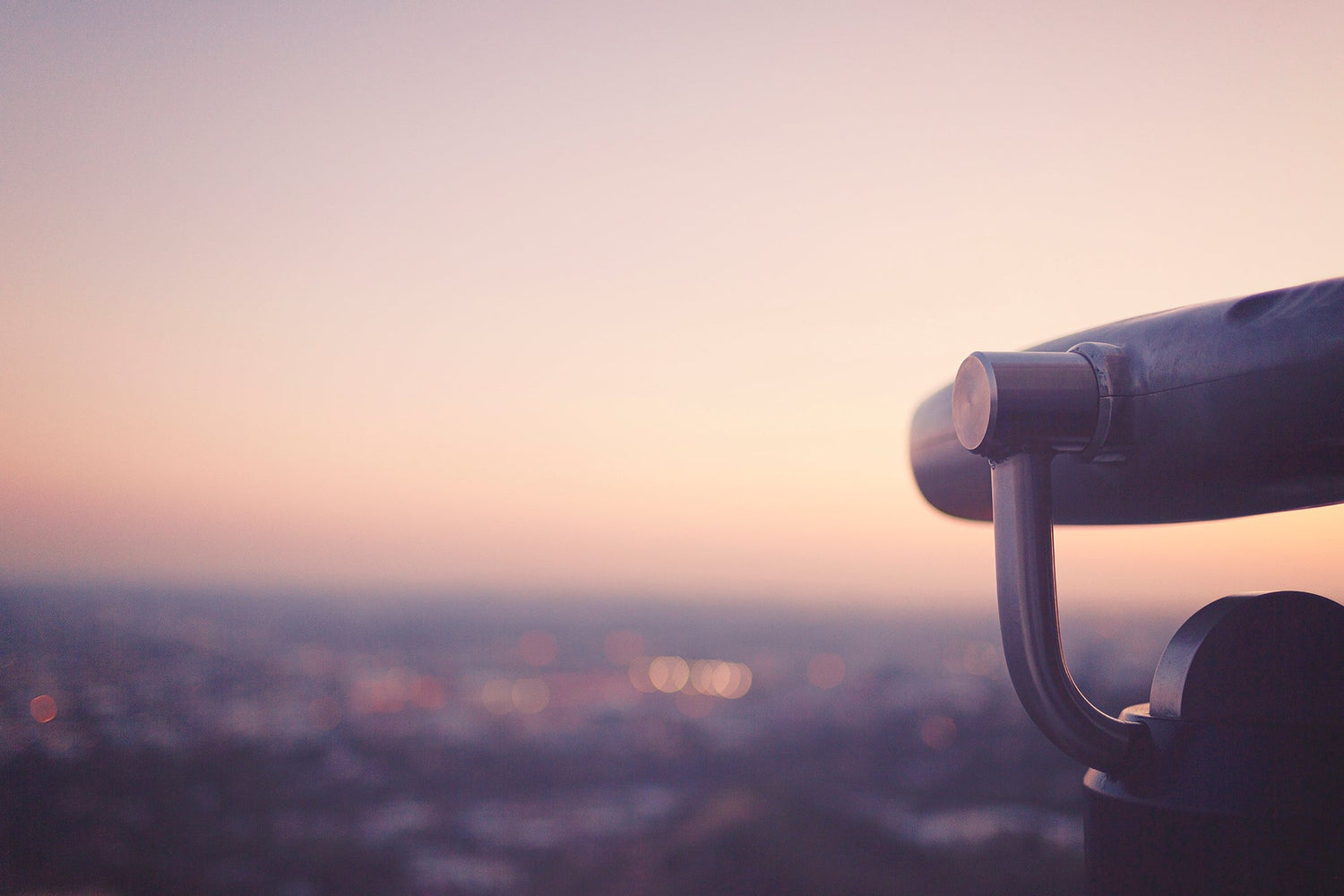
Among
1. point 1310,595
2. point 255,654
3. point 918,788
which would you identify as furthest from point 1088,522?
point 255,654

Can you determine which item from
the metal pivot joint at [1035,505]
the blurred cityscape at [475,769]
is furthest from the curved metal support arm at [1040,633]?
the blurred cityscape at [475,769]

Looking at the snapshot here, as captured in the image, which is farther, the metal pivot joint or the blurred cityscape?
the blurred cityscape

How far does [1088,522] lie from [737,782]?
2.37 meters

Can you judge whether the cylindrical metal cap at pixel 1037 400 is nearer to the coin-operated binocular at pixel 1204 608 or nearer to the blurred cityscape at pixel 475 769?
the coin-operated binocular at pixel 1204 608

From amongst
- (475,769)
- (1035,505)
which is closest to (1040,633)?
(1035,505)

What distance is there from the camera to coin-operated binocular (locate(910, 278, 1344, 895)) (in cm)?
29

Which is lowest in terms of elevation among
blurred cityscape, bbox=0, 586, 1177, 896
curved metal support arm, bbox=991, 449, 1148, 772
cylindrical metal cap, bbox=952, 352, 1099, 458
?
blurred cityscape, bbox=0, 586, 1177, 896

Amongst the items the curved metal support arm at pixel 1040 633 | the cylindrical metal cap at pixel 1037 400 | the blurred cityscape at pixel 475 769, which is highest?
the cylindrical metal cap at pixel 1037 400

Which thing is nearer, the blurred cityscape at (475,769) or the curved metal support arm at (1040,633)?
the curved metal support arm at (1040,633)

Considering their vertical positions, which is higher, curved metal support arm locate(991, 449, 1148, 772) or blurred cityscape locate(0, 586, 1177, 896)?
curved metal support arm locate(991, 449, 1148, 772)

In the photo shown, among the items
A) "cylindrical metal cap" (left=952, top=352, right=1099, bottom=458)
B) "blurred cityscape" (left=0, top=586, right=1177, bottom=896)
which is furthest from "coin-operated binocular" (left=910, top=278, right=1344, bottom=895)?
"blurred cityscape" (left=0, top=586, right=1177, bottom=896)

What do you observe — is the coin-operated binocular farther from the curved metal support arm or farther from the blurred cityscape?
the blurred cityscape

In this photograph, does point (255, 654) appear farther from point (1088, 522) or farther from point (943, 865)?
point (1088, 522)

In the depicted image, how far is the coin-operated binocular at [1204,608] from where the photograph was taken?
291 millimetres
